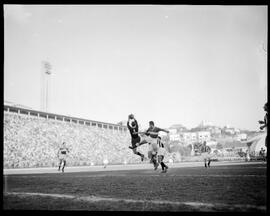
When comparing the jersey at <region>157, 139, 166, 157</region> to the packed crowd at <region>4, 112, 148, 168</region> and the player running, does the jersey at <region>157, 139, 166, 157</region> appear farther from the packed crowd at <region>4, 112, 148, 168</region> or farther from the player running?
the packed crowd at <region>4, 112, 148, 168</region>

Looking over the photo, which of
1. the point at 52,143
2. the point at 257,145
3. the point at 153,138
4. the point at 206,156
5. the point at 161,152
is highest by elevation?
the point at 52,143

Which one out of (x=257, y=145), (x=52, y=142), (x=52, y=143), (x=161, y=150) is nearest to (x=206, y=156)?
(x=161, y=150)

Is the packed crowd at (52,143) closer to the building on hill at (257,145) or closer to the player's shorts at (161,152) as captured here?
the building on hill at (257,145)

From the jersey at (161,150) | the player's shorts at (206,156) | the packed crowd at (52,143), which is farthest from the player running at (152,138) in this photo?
the packed crowd at (52,143)

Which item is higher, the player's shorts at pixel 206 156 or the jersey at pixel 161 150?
the jersey at pixel 161 150

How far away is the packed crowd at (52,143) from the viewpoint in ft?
88.8

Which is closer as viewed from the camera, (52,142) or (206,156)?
(206,156)

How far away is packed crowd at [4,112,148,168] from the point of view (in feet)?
88.8

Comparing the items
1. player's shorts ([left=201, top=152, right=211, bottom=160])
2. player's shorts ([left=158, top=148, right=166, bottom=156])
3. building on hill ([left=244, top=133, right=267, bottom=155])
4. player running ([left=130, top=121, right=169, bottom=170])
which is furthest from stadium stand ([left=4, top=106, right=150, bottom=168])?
player's shorts ([left=158, top=148, right=166, bottom=156])

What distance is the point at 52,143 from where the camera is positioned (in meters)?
32.0

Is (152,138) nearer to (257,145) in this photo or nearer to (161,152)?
(161,152)

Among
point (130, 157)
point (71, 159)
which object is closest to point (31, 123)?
point (71, 159)
